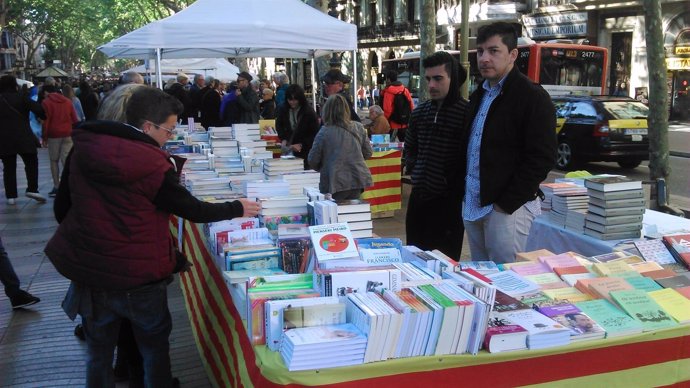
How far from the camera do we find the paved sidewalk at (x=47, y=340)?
3.59 m

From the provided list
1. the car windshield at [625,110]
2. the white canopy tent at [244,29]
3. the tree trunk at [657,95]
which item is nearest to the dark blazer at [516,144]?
the tree trunk at [657,95]

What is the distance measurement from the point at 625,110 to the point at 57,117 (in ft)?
35.1

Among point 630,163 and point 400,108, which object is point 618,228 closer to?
point 400,108

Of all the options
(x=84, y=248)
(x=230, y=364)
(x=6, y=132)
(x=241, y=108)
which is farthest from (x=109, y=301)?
(x=241, y=108)

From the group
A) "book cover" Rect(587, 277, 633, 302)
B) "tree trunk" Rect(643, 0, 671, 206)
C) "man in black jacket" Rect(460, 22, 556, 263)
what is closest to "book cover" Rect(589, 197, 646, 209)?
"man in black jacket" Rect(460, 22, 556, 263)

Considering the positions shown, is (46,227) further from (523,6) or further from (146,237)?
(523,6)

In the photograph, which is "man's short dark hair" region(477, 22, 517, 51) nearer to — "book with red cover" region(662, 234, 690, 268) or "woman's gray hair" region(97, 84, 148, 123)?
"book with red cover" region(662, 234, 690, 268)

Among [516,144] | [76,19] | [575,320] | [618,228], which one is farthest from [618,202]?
[76,19]

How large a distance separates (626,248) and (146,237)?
253cm

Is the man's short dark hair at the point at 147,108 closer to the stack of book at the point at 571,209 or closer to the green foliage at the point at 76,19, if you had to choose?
the stack of book at the point at 571,209

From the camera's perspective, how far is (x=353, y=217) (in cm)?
299

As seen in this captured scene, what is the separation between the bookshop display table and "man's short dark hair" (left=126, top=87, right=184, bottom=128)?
2.57 m

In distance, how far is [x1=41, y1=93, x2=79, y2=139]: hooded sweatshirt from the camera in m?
9.16

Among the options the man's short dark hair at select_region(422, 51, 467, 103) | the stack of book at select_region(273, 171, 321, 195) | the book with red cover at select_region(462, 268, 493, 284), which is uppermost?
the man's short dark hair at select_region(422, 51, 467, 103)
